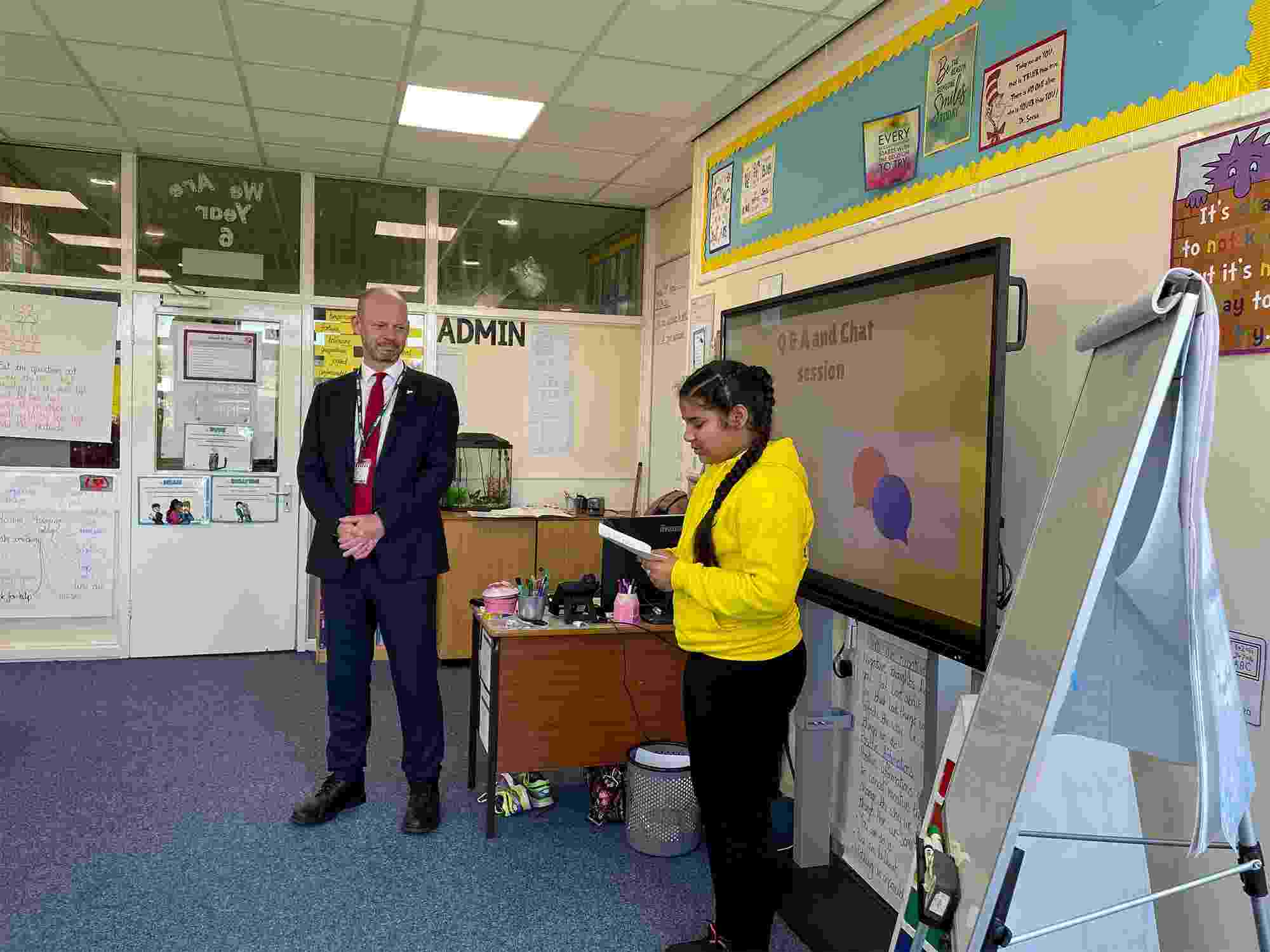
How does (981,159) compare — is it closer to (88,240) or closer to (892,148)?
(892,148)

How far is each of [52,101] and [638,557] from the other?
3259 mm

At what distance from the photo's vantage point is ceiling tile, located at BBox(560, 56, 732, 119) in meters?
3.42

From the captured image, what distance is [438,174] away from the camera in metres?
4.96

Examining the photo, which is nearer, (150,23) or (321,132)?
(150,23)

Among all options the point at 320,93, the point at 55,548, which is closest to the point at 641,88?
the point at 320,93

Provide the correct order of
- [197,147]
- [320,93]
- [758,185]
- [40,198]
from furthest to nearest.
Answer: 1. [40,198]
2. [197,147]
3. [320,93]
4. [758,185]

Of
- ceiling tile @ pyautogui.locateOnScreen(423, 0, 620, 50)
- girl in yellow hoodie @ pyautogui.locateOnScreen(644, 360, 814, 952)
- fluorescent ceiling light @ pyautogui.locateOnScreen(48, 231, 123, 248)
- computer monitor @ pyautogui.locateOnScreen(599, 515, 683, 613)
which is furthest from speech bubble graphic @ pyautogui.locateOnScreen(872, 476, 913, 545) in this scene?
fluorescent ceiling light @ pyautogui.locateOnScreen(48, 231, 123, 248)

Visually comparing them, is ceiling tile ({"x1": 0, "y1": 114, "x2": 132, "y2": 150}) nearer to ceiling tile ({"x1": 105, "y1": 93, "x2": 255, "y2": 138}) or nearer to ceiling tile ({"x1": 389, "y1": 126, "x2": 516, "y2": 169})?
ceiling tile ({"x1": 105, "y1": 93, "x2": 255, "y2": 138})

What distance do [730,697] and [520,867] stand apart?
1134mm

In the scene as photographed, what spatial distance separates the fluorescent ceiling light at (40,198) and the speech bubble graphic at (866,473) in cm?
445

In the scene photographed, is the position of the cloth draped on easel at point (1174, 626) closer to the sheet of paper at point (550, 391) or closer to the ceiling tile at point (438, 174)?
the ceiling tile at point (438, 174)

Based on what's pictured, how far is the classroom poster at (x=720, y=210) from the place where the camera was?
3781 millimetres

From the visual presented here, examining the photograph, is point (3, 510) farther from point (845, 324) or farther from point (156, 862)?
point (845, 324)

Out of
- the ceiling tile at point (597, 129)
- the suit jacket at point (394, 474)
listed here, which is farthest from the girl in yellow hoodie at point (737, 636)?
the ceiling tile at point (597, 129)
